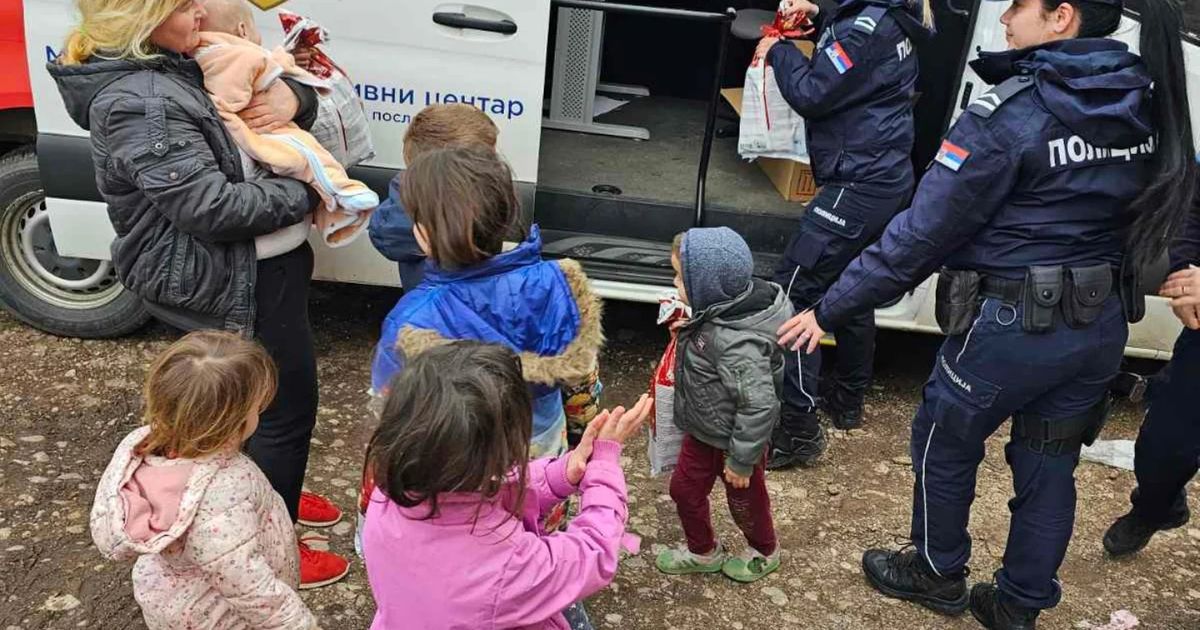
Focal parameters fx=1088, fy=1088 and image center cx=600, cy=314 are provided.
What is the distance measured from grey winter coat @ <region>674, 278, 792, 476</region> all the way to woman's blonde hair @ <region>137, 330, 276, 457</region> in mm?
1086

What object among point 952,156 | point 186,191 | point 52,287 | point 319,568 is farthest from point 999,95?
point 52,287

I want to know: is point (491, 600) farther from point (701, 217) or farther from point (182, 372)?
point (701, 217)

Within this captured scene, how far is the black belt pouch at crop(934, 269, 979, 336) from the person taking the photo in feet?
8.86

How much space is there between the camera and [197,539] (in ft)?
6.69

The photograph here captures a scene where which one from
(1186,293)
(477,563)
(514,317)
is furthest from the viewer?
(1186,293)

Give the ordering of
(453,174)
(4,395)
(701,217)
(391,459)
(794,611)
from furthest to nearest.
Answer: (701,217)
(4,395)
(794,611)
(453,174)
(391,459)

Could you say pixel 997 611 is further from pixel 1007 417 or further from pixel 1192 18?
pixel 1192 18

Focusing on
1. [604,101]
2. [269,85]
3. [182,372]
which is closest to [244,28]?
[269,85]

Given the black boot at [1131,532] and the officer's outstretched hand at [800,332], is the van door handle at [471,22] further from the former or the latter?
the black boot at [1131,532]

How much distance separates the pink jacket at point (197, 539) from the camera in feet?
6.57

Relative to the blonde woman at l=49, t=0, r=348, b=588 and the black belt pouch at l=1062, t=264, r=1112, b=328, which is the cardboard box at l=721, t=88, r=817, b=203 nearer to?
the black belt pouch at l=1062, t=264, r=1112, b=328

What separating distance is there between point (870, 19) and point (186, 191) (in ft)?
7.01

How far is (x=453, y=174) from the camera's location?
7.19 feet

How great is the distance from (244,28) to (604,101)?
317 centimetres
